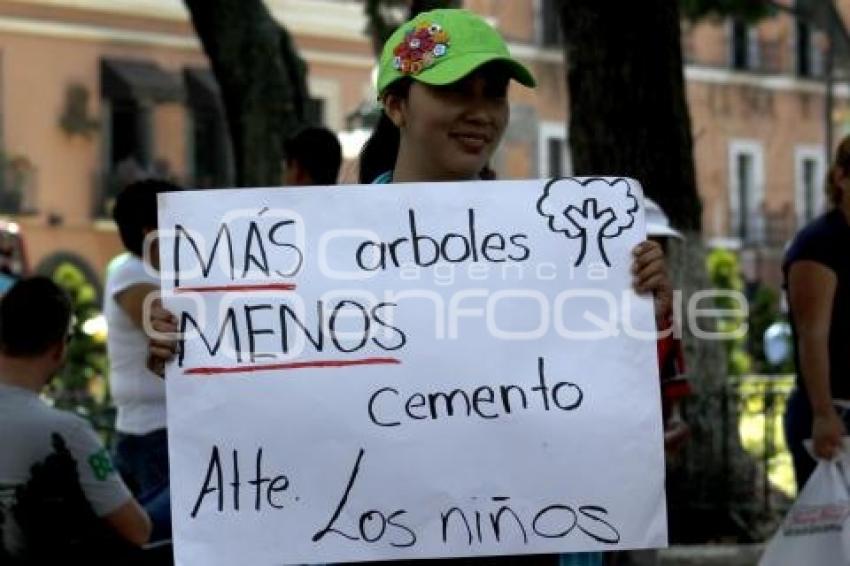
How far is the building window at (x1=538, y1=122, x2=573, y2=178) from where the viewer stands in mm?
42000

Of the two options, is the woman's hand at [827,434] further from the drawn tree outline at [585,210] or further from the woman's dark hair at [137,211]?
the drawn tree outline at [585,210]

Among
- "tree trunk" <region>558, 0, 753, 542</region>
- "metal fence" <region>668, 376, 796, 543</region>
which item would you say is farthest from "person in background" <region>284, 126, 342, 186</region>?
"metal fence" <region>668, 376, 796, 543</region>

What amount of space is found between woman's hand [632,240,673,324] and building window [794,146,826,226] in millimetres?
44418

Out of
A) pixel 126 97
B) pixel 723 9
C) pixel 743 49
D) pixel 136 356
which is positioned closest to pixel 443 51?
pixel 136 356

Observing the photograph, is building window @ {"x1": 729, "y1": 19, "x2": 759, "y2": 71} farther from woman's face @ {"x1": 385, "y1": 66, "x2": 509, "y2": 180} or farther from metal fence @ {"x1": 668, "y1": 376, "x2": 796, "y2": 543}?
woman's face @ {"x1": 385, "y1": 66, "x2": 509, "y2": 180}

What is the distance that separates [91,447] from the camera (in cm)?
544

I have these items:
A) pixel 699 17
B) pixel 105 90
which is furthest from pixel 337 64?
pixel 699 17

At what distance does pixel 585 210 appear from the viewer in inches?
169

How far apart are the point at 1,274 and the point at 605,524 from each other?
573cm

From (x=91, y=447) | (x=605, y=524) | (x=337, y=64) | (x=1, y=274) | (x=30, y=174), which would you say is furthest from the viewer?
(x=337, y=64)

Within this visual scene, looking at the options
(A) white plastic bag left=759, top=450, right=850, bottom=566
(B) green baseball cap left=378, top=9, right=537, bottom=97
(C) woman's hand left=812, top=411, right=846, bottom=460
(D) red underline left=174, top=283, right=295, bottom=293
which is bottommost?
(A) white plastic bag left=759, top=450, right=850, bottom=566

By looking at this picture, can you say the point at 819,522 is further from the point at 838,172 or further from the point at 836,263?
the point at 838,172

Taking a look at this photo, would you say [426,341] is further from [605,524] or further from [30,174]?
[30,174]

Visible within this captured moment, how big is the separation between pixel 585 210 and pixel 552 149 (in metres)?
38.8
